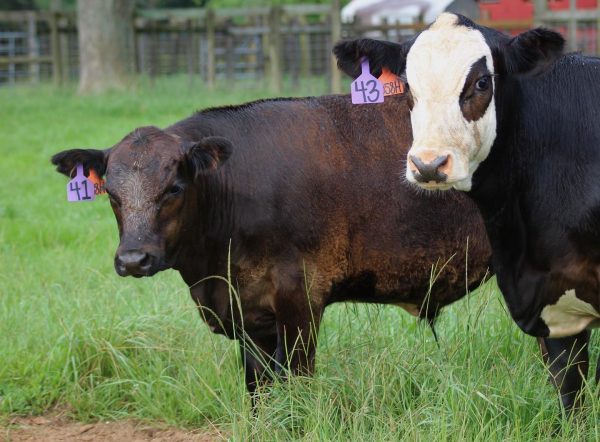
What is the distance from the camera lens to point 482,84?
434 cm

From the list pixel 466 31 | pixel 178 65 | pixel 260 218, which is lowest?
pixel 178 65

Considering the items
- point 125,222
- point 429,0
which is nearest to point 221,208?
point 125,222

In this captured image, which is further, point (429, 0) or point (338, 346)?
point (429, 0)

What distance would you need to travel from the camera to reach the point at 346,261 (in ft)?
17.9

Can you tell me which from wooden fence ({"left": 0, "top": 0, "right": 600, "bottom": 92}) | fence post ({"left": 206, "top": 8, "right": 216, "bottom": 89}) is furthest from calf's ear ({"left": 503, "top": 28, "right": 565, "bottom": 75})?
fence post ({"left": 206, "top": 8, "right": 216, "bottom": 89})

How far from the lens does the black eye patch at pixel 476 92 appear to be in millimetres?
4293

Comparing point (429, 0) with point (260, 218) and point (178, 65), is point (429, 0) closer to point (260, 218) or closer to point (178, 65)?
point (178, 65)

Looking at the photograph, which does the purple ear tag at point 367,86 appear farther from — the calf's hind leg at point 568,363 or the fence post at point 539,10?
the fence post at point 539,10

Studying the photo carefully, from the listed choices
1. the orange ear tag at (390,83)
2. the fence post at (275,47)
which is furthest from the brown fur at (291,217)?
the fence post at (275,47)

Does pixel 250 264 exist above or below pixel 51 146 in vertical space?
above

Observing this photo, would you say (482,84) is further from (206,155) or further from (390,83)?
(206,155)

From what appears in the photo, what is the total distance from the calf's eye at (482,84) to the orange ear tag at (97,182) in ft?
7.13

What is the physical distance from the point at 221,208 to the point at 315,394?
112 centimetres

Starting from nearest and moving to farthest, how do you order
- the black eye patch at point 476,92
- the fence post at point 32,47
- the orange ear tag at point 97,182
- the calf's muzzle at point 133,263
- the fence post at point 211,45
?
the black eye patch at point 476,92 → the calf's muzzle at point 133,263 → the orange ear tag at point 97,182 → the fence post at point 211,45 → the fence post at point 32,47
